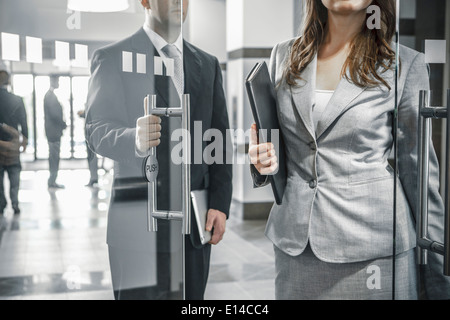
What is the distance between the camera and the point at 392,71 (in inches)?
78.2

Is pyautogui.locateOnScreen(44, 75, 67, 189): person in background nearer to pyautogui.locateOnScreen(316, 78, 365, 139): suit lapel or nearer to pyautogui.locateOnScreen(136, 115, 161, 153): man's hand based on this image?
pyautogui.locateOnScreen(136, 115, 161, 153): man's hand

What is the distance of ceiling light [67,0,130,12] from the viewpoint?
188 cm

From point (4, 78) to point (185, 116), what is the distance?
62cm

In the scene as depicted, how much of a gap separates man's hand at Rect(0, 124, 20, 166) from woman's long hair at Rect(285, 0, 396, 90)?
961mm

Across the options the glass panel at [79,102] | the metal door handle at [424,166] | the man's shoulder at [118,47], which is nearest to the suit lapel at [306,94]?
the metal door handle at [424,166]

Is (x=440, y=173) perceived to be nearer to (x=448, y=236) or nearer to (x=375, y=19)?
(x=448, y=236)

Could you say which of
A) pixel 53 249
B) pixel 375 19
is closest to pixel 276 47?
pixel 375 19

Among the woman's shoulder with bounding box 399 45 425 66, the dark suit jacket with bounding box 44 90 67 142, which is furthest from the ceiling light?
the woman's shoulder with bounding box 399 45 425 66

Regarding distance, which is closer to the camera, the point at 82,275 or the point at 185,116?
the point at 185,116

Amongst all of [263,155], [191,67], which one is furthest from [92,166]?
[263,155]

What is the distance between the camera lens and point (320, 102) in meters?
1.95

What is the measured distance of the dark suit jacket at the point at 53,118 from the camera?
1.92 meters

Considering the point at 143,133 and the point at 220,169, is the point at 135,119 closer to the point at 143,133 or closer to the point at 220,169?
the point at 143,133

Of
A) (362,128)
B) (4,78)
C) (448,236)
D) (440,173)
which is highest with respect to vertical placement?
(4,78)
